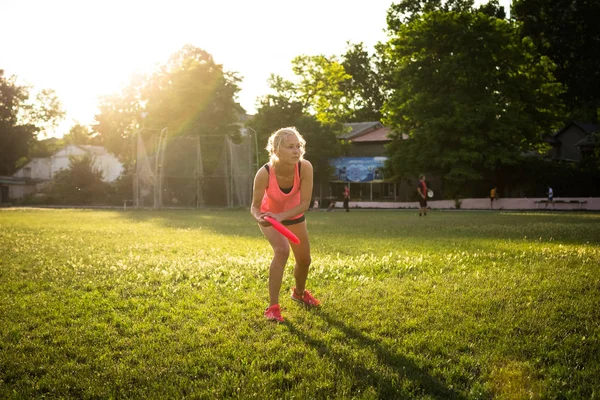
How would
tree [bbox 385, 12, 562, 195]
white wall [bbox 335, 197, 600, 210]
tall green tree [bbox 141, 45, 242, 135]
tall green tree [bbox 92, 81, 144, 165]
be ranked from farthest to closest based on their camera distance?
tall green tree [bbox 92, 81, 144, 165] < tall green tree [bbox 141, 45, 242, 135] < white wall [bbox 335, 197, 600, 210] < tree [bbox 385, 12, 562, 195]

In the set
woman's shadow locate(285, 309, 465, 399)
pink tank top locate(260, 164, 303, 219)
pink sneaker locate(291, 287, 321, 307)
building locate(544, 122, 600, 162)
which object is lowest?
woman's shadow locate(285, 309, 465, 399)

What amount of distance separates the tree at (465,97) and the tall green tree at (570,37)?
641 inches

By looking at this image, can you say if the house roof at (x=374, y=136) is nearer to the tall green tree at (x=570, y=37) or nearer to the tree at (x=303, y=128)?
the tree at (x=303, y=128)

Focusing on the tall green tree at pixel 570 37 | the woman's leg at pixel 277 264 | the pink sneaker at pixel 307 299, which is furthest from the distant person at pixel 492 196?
the woman's leg at pixel 277 264

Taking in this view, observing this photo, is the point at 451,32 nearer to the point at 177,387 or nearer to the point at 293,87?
the point at 293,87

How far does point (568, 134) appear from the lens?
62906mm

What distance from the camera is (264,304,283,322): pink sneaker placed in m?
5.62

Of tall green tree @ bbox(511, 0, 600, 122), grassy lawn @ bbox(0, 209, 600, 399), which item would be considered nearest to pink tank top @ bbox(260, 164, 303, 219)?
grassy lawn @ bbox(0, 209, 600, 399)

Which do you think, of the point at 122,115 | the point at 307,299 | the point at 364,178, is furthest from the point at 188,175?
the point at 122,115

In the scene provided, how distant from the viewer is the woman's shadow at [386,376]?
3664 mm

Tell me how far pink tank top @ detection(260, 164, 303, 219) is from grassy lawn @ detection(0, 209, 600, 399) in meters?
A: 1.21

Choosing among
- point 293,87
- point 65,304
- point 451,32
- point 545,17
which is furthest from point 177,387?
point 545,17

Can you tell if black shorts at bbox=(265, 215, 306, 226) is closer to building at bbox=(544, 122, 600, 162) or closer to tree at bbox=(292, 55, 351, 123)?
tree at bbox=(292, 55, 351, 123)

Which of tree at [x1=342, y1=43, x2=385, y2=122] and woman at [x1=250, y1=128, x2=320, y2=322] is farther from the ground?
tree at [x1=342, y1=43, x2=385, y2=122]
